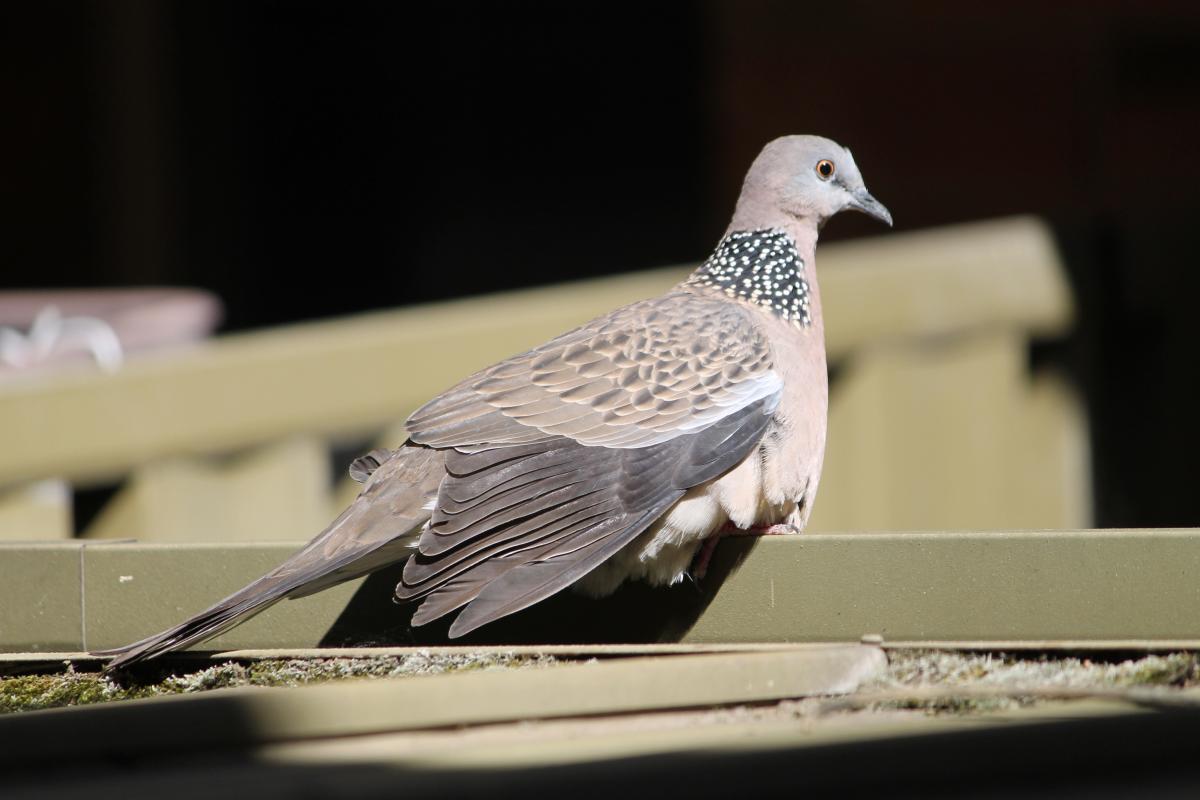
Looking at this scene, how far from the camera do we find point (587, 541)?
295 cm

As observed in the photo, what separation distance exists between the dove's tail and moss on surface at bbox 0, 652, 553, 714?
50 millimetres

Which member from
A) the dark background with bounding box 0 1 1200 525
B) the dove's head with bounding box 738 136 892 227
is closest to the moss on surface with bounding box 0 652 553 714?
the dove's head with bounding box 738 136 892 227

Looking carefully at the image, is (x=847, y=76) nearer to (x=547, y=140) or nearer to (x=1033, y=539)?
(x=547, y=140)

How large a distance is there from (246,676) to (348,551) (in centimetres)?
29

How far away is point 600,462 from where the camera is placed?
10.4 ft

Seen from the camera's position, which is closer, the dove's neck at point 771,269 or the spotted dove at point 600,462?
the spotted dove at point 600,462

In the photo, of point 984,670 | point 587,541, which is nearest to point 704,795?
point 984,670

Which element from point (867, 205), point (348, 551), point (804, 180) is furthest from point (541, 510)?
point (867, 205)

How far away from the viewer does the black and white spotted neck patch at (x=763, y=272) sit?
369 centimetres

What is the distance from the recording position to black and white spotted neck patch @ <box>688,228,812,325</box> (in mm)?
3693

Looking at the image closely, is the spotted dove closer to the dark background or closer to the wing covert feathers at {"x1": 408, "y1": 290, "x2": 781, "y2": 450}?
the wing covert feathers at {"x1": 408, "y1": 290, "x2": 781, "y2": 450}

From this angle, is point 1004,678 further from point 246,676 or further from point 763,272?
point 763,272

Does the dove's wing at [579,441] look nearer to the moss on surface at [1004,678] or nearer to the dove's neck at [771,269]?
the dove's neck at [771,269]

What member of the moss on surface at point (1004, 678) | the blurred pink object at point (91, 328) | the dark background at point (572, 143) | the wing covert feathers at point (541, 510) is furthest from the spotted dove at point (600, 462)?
the dark background at point (572, 143)
